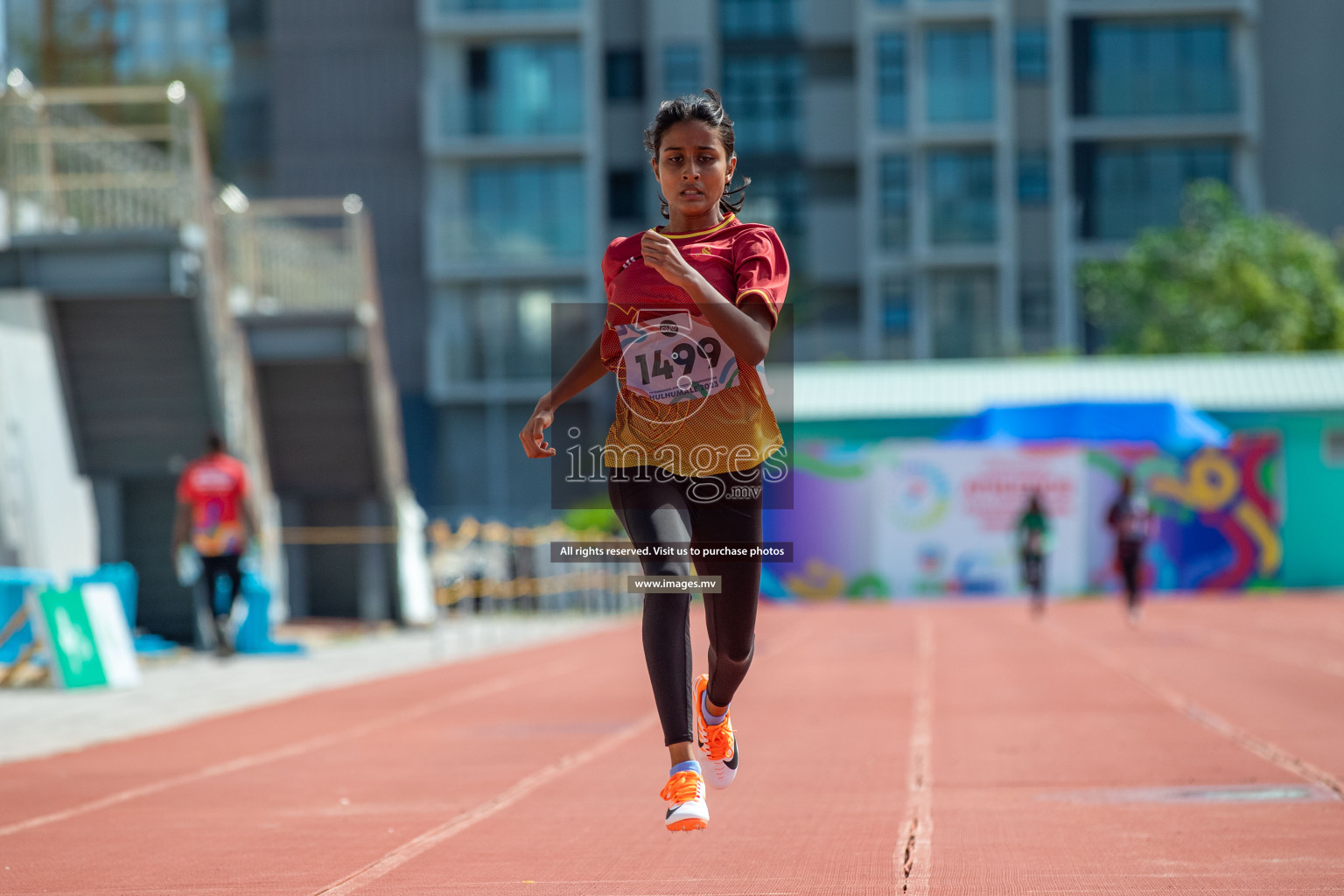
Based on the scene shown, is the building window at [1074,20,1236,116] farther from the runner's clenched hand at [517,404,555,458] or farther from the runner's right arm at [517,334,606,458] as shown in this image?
the runner's clenched hand at [517,404,555,458]

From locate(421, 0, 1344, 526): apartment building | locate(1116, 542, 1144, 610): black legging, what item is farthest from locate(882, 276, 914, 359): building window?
locate(1116, 542, 1144, 610): black legging

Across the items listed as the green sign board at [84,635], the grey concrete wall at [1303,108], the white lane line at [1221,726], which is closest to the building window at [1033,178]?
the grey concrete wall at [1303,108]

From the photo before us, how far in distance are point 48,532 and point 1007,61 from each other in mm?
37048

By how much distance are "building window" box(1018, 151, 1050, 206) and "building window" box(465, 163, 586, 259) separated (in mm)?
12108

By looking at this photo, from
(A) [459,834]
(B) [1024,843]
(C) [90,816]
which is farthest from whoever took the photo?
(C) [90,816]

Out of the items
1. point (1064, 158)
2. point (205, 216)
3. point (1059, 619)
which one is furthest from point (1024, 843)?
point (1064, 158)

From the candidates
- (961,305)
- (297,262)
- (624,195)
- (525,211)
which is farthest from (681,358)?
(624,195)

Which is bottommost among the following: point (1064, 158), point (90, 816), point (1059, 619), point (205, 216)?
point (1059, 619)

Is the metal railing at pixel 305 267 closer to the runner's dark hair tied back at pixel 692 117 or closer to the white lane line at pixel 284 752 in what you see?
the white lane line at pixel 284 752

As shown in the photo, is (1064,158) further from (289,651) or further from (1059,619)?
(289,651)

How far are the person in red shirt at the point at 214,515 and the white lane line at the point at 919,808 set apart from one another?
6.51 meters

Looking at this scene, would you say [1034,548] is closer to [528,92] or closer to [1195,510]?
[1195,510]

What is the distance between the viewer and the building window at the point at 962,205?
1976 inches

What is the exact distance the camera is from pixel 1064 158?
50.6m
